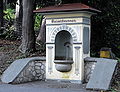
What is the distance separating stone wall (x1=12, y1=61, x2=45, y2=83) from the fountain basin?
36.3 inches

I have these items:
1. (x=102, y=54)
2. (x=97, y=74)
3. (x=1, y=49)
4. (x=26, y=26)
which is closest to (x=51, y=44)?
(x=97, y=74)

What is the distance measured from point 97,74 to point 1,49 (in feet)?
28.2

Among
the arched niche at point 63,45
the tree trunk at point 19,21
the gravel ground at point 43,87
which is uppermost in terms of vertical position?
the tree trunk at point 19,21

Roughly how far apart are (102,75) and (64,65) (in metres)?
1.72

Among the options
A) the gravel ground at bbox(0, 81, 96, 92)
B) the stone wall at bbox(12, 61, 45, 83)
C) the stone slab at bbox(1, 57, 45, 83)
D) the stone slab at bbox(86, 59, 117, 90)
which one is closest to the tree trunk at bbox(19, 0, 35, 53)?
the stone wall at bbox(12, 61, 45, 83)

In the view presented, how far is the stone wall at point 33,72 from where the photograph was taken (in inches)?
480

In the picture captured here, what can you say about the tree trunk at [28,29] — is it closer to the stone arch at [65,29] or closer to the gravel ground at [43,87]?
the stone arch at [65,29]

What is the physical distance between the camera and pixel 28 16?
16.6 m

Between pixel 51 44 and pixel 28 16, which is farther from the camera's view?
pixel 28 16

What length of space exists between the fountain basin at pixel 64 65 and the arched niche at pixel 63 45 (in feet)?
2.34

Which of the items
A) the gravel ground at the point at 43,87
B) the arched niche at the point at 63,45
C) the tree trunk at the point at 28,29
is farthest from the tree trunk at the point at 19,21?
the gravel ground at the point at 43,87

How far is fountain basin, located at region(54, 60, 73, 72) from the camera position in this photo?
11.9 meters

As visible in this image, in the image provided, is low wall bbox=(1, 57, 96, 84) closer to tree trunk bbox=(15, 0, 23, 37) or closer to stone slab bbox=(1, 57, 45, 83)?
stone slab bbox=(1, 57, 45, 83)

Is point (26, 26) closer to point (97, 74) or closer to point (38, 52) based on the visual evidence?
point (38, 52)
